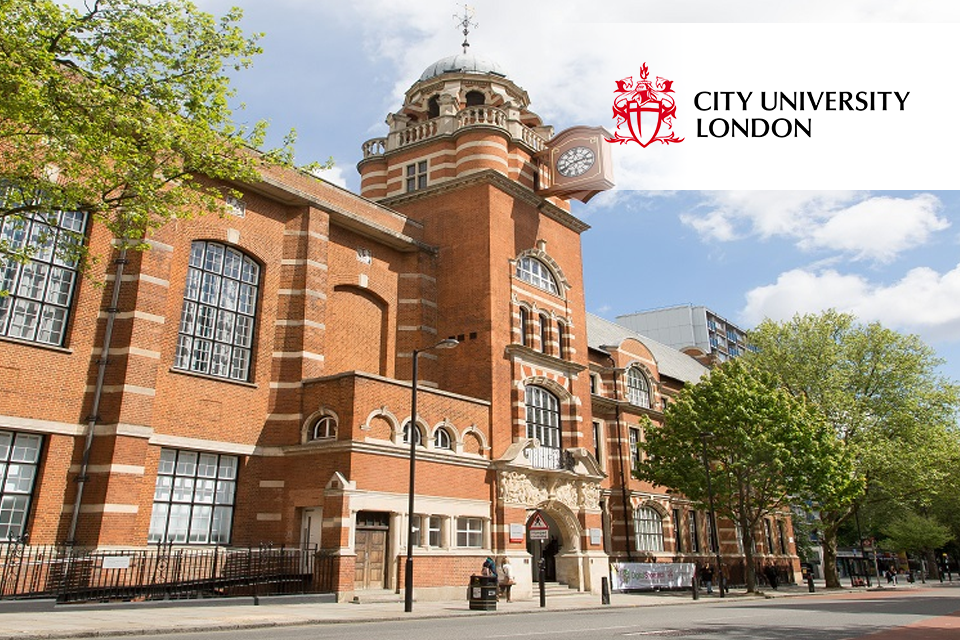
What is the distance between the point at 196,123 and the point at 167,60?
4.98 ft

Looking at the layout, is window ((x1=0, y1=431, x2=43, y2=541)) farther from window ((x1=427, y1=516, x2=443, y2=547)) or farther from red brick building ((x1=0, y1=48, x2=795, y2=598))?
A: window ((x1=427, y1=516, x2=443, y2=547))

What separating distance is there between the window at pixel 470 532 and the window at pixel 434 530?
0.90 m

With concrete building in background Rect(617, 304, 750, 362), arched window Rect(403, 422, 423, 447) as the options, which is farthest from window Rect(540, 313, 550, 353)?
concrete building in background Rect(617, 304, 750, 362)

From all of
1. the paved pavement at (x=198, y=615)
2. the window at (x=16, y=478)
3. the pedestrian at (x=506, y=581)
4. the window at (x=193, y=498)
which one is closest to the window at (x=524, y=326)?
the pedestrian at (x=506, y=581)

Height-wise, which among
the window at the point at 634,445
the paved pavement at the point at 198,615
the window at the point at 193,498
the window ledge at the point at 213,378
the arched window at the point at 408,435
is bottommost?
the paved pavement at the point at 198,615

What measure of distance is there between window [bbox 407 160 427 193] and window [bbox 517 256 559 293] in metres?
5.99

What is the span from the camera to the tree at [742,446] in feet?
103

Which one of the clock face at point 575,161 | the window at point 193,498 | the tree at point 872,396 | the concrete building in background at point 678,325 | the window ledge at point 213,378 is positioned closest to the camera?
the window at point 193,498

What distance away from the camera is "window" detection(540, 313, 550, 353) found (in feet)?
104

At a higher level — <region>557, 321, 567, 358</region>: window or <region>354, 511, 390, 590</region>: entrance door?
<region>557, 321, 567, 358</region>: window

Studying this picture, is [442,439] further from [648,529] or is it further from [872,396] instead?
[872,396]

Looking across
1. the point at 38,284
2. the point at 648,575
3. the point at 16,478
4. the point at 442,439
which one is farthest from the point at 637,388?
the point at 16,478

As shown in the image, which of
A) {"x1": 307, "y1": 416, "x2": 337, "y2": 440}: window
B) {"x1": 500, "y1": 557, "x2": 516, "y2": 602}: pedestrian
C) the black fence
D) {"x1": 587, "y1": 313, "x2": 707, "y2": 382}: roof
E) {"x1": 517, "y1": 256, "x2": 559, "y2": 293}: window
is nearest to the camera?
the black fence

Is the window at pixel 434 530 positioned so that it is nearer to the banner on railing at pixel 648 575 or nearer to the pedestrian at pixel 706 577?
the banner on railing at pixel 648 575
